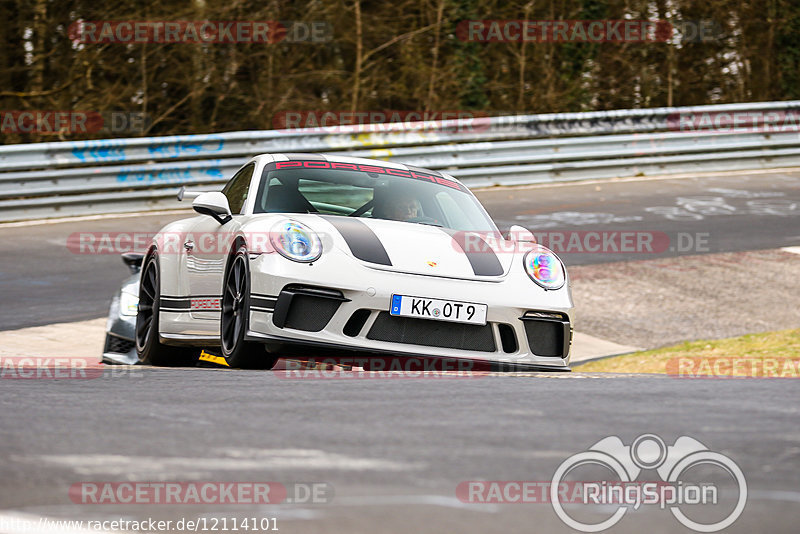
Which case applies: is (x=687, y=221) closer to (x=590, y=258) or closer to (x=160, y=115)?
(x=590, y=258)

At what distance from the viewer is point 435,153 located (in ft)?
56.3

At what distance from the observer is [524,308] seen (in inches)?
234

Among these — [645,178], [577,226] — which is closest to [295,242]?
[577,226]

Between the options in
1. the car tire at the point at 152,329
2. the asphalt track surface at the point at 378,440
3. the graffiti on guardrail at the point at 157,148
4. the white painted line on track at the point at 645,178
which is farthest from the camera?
the white painted line on track at the point at 645,178

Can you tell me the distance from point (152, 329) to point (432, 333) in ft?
7.61

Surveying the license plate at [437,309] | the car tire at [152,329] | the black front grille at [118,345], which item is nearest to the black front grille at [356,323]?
the license plate at [437,309]

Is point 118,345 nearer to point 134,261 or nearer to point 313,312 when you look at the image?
point 134,261

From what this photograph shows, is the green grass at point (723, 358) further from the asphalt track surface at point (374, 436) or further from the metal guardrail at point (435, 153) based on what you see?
the metal guardrail at point (435, 153)

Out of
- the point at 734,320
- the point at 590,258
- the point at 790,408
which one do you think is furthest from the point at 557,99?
the point at 790,408

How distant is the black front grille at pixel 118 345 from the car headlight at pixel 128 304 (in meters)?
0.19

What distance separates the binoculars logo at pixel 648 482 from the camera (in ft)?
8.58

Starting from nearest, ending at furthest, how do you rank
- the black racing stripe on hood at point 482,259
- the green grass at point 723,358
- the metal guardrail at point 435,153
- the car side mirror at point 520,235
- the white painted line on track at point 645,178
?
the black racing stripe on hood at point 482,259
the car side mirror at point 520,235
the green grass at point 723,358
the metal guardrail at point 435,153
the white painted line on track at point 645,178

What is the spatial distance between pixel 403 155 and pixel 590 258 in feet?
16.5

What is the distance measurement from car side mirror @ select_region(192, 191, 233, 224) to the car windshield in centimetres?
18
